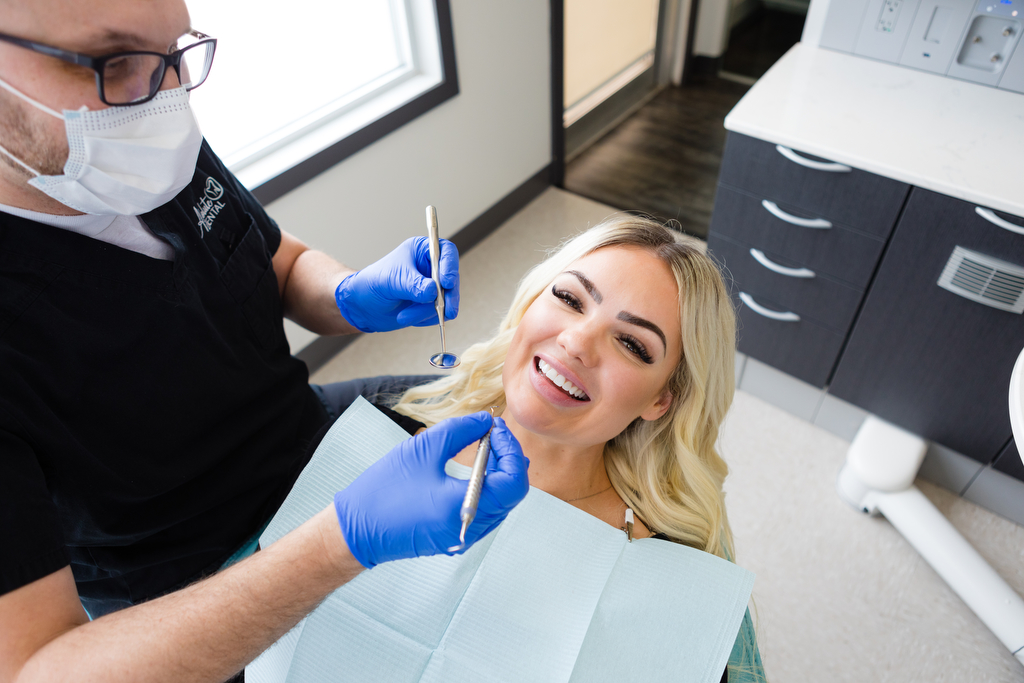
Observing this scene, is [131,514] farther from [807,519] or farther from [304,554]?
[807,519]

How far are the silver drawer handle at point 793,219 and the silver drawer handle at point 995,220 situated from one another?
35 cm

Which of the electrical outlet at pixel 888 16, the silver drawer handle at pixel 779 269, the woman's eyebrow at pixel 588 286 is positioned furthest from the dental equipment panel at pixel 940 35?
the woman's eyebrow at pixel 588 286

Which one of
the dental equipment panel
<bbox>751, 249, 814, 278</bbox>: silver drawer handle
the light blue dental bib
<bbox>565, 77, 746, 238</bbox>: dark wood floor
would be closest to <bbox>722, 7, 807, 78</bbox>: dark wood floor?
<bbox>565, 77, 746, 238</bbox>: dark wood floor

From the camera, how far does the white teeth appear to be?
1199 mm

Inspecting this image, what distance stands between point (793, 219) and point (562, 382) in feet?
3.39

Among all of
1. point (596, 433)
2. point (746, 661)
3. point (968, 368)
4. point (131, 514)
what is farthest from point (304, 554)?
point (968, 368)

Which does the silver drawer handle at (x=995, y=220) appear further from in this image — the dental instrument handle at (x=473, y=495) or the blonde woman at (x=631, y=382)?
the dental instrument handle at (x=473, y=495)

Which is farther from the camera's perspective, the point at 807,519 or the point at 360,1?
the point at 360,1

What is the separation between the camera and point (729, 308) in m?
1.26

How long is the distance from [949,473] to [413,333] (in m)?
1.92

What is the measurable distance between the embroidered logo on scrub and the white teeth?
2.18ft

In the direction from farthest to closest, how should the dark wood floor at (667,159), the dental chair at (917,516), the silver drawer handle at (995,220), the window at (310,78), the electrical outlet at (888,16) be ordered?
the dark wood floor at (667,159)
the window at (310,78)
the electrical outlet at (888,16)
the dental chair at (917,516)
the silver drawer handle at (995,220)

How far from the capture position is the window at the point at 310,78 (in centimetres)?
201

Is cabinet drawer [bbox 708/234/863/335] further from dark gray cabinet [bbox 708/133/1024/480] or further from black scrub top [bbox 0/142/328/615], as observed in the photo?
black scrub top [bbox 0/142/328/615]
